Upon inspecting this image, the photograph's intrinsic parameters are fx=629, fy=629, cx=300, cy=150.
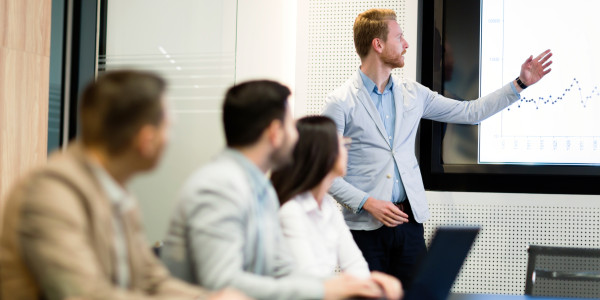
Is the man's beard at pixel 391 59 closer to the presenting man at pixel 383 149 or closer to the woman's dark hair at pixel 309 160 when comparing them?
the presenting man at pixel 383 149

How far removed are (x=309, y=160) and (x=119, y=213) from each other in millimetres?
902

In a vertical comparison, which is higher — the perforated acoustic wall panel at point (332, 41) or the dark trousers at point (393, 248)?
the perforated acoustic wall panel at point (332, 41)

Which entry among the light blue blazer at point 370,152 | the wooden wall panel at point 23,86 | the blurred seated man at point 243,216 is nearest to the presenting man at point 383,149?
the light blue blazer at point 370,152

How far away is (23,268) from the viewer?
0.94m

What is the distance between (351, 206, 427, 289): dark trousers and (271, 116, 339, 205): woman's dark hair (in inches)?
47.6

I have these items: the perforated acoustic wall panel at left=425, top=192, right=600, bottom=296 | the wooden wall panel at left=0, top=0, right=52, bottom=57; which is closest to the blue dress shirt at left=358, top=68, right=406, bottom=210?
the perforated acoustic wall panel at left=425, top=192, right=600, bottom=296

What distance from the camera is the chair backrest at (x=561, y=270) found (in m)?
2.25

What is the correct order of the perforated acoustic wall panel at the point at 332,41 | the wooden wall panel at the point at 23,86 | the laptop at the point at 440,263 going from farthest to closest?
the perforated acoustic wall panel at the point at 332,41 → the wooden wall panel at the point at 23,86 → the laptop at the point at 440,263

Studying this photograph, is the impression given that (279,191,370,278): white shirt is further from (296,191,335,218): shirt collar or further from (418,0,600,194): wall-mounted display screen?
(418,0,600,194): wall-mounted display screen

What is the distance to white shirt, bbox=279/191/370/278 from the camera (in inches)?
66.2

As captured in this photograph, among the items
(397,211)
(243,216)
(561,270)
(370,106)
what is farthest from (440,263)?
(370,106)

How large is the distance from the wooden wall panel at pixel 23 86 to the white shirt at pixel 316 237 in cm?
134

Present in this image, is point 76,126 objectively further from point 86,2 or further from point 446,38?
point 446,38

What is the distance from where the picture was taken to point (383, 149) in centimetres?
307
